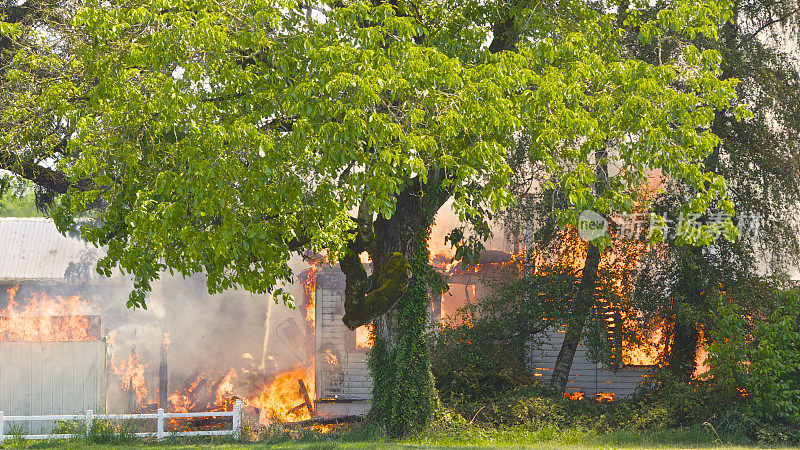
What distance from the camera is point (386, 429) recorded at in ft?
50.4

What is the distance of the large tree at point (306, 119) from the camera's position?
10.2 m

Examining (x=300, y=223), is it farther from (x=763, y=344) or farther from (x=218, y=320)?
(x=218, y=320)

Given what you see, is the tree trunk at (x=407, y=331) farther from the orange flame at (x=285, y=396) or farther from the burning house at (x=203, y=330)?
the orange flame at (x=285, y=396)

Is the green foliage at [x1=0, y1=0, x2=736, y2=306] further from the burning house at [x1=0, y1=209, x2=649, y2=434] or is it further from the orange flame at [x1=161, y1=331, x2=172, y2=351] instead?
the orange flame at [x1=161, y1=331, x2=172, y2=351]

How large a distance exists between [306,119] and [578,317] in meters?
10.3

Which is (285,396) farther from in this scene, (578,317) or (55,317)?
(578,317)

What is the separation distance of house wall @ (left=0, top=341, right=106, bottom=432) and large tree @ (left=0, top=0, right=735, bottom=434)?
9614mm

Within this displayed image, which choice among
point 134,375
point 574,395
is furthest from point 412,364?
point 134,375

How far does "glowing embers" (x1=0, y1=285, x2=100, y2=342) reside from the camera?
22.7 m

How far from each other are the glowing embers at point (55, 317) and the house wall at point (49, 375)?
2.10 meters

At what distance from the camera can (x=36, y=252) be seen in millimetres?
23422

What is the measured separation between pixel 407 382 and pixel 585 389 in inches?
307

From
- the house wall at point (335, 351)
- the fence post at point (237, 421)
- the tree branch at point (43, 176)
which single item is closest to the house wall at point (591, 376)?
the house wall at point (335, 351)

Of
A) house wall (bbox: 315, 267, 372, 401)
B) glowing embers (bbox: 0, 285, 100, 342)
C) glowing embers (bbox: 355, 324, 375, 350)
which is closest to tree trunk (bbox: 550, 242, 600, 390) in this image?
glowing embers (bbox: 355, 324, 375, 350)
